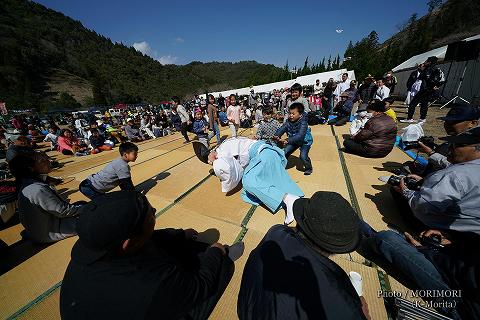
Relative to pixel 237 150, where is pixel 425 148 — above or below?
below

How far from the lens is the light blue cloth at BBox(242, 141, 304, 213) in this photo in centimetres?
284

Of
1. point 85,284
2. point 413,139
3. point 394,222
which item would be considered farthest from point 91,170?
point 413,139

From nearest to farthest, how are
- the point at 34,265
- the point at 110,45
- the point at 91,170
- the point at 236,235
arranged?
the point at 34,265 → the point at 236,235 → the point at 91,170 → the point at 110,45

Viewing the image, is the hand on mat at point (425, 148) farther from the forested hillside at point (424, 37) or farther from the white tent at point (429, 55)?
the forested hillside at point (424, 37)

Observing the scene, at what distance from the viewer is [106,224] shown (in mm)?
1030

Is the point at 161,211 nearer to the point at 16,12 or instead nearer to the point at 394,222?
the point at 394,222

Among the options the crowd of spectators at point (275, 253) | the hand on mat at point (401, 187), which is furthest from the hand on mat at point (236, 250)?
the hand on mat at point (401, 187)

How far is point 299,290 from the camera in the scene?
3.54 feet

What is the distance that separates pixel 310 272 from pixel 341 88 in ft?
32.2

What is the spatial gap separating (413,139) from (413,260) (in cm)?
382

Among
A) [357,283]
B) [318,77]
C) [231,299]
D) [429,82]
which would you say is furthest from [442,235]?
[318,77]

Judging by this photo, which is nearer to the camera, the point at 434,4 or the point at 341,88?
the point at 341,88

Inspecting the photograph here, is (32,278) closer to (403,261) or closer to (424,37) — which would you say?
(403,261)

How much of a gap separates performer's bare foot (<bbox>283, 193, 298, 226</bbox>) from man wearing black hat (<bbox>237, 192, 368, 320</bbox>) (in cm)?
130
